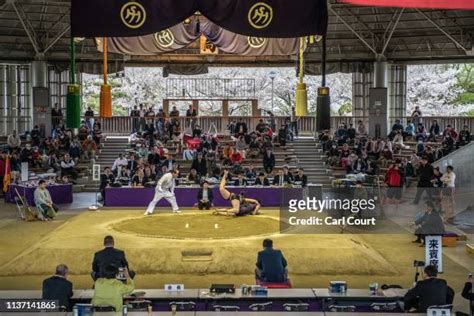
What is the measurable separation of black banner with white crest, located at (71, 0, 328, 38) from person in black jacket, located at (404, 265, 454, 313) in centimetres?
319

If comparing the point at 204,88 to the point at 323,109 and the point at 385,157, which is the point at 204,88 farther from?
the point at 323,109

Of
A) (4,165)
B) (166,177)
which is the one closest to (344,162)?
(166,177)

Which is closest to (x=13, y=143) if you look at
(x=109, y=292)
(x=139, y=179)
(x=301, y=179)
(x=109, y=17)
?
(x=139, y=179)

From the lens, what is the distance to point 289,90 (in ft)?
122

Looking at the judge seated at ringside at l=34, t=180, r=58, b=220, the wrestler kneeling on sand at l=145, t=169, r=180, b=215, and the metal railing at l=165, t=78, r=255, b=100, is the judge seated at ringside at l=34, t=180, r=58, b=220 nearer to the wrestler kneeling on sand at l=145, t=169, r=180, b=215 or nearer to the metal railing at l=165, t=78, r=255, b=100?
the wrestler kneeling on sand at l=145, t=169, r=180, b=215

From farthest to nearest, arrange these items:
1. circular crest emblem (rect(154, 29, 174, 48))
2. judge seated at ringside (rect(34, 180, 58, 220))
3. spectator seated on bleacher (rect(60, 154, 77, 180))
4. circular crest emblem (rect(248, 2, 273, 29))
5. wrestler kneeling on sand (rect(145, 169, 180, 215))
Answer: spectator seated on bleacher (rect(60, 154, 77, 180)) → circular crest emblem (rect(154, 29, 174, 48)) → judge seated at ringside (rect(34, 180, 58, 220)) → wrestler kneeling on sand (rect(145, 169, 180, 215)) → circular crest emblem (rect(248, 2, 273, 29))

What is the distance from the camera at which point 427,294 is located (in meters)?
6.79

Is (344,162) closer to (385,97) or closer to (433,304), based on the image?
(385,97)

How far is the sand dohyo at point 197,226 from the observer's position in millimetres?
12570

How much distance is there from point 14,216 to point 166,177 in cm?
376

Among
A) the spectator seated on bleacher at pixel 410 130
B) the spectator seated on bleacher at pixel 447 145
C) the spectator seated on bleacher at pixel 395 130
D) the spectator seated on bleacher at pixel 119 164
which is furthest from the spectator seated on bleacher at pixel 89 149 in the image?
the spectator seated on bleacher at pixel 447 145

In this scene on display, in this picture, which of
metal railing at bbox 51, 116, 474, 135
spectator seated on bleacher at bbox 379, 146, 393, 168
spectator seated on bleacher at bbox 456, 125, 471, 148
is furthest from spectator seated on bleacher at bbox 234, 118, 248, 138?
spectator seated on bleacher at bbox 456, 125, 471, 148

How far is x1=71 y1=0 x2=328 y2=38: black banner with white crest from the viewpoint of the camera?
812 cm

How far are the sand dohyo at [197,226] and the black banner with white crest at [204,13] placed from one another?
15.8 ft
